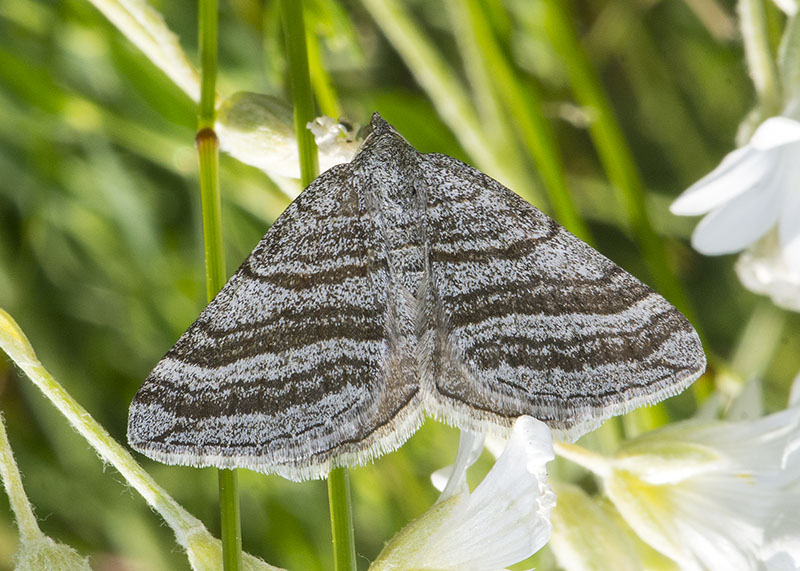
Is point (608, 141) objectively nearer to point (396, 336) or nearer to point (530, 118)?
point (530, 118)

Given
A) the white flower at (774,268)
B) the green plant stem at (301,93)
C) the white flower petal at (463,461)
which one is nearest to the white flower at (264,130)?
the green plant stem at (301,93)

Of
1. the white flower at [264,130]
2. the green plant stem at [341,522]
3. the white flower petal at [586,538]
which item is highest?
the white flower at [264,130]

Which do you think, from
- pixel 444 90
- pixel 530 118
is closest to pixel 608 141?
pixel 530 118

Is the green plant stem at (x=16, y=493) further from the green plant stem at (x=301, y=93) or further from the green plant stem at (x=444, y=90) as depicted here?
the green plant stem at (x=444, y=90)

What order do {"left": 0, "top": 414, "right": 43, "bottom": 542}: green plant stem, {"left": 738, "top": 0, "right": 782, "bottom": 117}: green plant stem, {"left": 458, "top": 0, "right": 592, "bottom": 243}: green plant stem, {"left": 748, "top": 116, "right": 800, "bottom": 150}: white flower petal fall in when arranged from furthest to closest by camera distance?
{"left": 458, "top": 0, "right": 592, "bottom": 243}: green plant stem
{"left": 738, "top": 0, "right": 782, "bottom": 117}: green plant stem
{"left": 748, "top": 116, "right": 800, "bottom": 150}: white flower petal
{"left": 0, "top": 414, "right": 43, "bottom": 542}: green plant stem

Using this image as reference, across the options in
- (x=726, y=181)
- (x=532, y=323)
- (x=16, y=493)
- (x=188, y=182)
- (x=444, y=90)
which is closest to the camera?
(x=16, y=493)

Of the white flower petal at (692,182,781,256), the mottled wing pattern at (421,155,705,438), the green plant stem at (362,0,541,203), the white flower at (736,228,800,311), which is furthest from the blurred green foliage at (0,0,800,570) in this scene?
the mottled wing pattern at (421,155,705,438)

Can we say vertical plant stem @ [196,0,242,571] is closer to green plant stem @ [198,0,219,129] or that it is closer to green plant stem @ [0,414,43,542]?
green plant stem @ [198,0,219,129]
